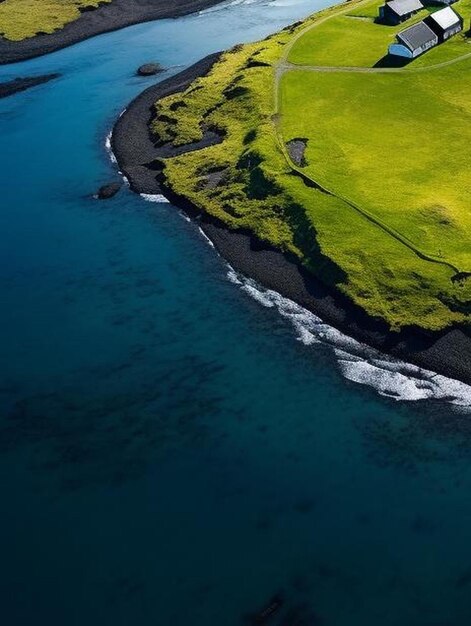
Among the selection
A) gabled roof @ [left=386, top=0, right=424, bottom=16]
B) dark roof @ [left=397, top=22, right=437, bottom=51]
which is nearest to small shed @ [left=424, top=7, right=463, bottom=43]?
dark roof @ [left=397, top=22, right=437, bottom=51]

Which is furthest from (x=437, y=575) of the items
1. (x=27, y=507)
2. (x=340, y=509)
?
(x=27, y=507)

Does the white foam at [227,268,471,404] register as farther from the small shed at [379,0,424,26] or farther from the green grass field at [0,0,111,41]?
the green grass field at [0,0,111,41]

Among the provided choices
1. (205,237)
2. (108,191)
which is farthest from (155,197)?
(205,237)

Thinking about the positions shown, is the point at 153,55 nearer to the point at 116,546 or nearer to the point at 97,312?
the point at 97,312

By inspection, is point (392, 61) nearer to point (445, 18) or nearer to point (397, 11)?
point (445, 18)

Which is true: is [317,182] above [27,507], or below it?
above

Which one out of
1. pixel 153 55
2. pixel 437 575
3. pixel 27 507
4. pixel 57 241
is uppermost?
pixel 153 55

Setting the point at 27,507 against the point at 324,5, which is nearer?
the point at 27,507

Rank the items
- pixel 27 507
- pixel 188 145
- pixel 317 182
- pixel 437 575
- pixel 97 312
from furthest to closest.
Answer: pixel 188 145
pixel 317 182
pixel 97 312
pixel 27 507
pixel 437 575
